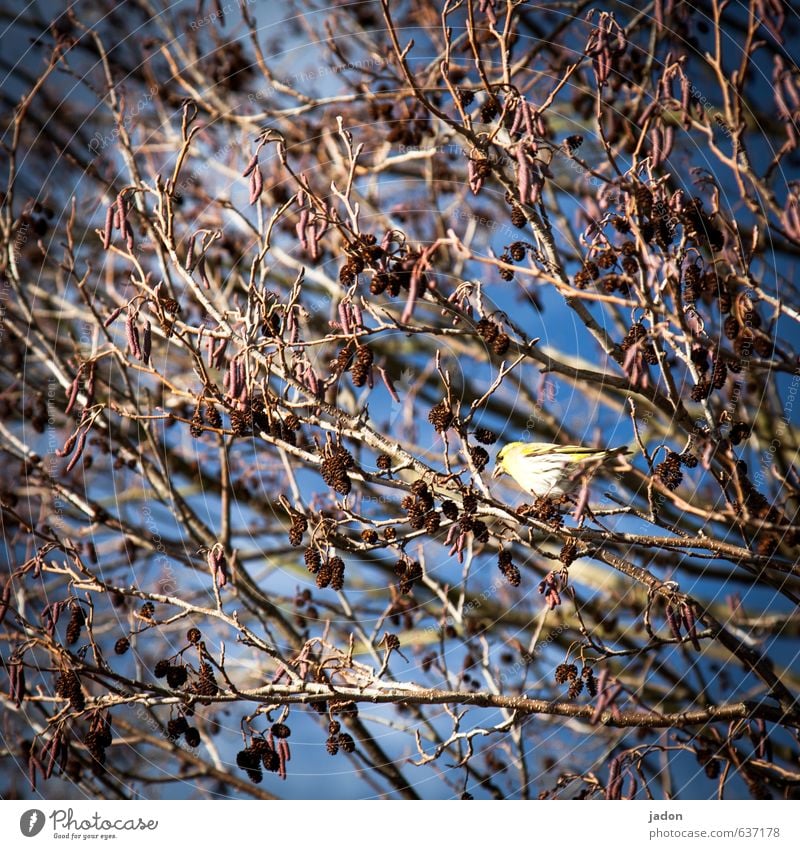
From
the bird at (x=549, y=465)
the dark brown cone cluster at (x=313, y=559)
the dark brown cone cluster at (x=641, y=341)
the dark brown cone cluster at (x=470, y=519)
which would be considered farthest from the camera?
the bird at (x=549, y=465)

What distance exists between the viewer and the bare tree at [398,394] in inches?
75.6

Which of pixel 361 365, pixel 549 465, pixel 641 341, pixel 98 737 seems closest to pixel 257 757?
pixel 98 737

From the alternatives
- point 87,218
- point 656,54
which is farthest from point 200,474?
point 656,54

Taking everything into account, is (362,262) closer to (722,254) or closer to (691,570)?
(722,254)

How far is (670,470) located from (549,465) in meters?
0.49

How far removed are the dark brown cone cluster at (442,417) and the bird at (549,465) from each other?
1.33 feet

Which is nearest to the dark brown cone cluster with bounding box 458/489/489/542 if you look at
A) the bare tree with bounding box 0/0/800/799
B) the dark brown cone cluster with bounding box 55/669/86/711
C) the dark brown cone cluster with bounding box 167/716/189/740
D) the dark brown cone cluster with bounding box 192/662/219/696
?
the bare tree with bounding box 0/0/800/799

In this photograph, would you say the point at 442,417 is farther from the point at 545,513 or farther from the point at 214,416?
the point at 214,416

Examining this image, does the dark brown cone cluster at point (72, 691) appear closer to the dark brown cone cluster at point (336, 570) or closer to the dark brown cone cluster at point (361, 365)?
the dark brown cone cluster at point (336, 570)

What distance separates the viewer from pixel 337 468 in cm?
185

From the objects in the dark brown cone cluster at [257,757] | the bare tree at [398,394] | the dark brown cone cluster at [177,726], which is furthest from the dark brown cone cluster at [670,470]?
the dark brown cone cluster at [177,726]

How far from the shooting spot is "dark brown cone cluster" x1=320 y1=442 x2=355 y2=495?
185 centimetres

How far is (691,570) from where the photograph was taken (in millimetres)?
3359
